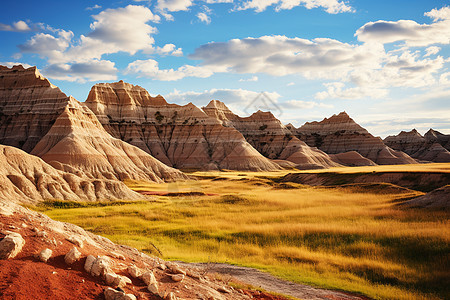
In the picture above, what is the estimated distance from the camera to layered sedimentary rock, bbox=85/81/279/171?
413 feet

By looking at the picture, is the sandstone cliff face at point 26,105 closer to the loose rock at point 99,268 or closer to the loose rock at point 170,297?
the loose rock at point 99,268

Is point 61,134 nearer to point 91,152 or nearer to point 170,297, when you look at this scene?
point 91,152

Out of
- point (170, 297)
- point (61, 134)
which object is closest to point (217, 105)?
point (61, 134)

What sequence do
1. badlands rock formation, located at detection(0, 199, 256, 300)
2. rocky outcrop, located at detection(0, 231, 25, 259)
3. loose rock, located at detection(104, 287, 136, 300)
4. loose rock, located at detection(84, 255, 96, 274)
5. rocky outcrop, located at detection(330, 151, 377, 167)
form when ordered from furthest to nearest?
rocky outcrop, located at detection(330, 151, 377, 167)
loose rock, located at detection(84, 255, 96, 274)
rocky outcrop, located at detection(0, 231, 25, 259)
loose rock, located at detection(104, 287, 136, 300)
badlands rock formation, located at detection(0, 199, 256, 300)

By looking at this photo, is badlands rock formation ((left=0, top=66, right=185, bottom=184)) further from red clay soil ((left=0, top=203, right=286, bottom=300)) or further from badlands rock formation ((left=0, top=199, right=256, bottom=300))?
badlands rock formation ((left=0, top=199, right=256, bottom=300))

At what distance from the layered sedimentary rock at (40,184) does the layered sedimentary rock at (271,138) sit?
3965 inches

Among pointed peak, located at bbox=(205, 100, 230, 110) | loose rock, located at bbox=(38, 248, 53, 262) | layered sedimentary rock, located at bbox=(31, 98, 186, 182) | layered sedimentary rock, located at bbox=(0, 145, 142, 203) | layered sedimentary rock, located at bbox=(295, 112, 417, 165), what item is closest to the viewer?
loose rock, located at bbox=(38, 248, 53, 262)

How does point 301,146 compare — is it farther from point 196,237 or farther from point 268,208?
point 196,237

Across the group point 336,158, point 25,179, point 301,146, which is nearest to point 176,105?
point 301,146

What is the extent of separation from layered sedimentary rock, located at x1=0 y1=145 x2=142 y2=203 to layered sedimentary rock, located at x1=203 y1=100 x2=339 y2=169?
330 ft

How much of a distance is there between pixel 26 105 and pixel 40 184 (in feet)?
247

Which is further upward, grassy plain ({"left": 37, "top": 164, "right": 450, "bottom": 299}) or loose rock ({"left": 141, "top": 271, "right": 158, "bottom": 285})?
loose rock ({"left": 141, "top": 271, "right": 158, "bottom": 285})

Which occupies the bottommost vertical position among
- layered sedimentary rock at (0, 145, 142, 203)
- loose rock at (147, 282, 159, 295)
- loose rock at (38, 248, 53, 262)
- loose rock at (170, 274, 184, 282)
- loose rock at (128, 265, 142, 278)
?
layered sedimentary rock at (0, 145, 142, 203)

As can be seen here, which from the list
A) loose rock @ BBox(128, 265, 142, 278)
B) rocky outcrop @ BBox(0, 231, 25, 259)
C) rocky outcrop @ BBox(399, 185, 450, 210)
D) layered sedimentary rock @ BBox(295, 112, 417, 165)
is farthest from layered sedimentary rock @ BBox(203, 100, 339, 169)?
rocky outcrop @ BBox(0, 231, 25, 259)
